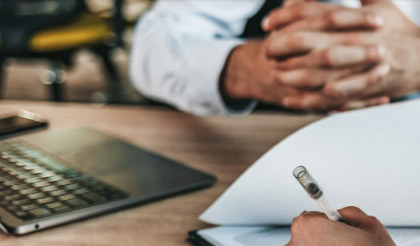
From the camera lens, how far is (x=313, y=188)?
31 centimetres

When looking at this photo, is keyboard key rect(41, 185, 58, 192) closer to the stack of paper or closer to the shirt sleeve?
the stack of paper

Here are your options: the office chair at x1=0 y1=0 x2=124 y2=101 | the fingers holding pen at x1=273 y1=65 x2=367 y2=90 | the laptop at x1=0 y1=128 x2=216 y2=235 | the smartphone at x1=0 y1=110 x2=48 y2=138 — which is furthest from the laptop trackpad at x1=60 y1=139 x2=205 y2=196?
the office chair at x1=0 y1=0 x2=124 y2=101

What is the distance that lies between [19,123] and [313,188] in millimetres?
445

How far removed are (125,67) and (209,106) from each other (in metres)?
2.84

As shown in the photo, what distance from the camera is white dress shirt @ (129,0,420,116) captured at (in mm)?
810

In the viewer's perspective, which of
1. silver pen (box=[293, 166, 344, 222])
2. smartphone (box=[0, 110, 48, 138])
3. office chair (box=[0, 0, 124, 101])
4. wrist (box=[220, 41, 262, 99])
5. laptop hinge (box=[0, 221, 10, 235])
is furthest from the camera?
office chair (box=[0, 0, 124, 101])

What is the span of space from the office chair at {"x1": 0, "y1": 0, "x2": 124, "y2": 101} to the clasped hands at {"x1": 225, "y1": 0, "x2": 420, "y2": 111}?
5.14 ft

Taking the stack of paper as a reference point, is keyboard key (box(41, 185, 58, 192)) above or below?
above

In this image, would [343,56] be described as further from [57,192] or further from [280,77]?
[57,192]

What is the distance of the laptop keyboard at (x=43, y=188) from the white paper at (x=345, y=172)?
0.32ft

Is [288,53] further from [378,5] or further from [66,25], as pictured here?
[66,25]

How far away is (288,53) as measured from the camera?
678mm

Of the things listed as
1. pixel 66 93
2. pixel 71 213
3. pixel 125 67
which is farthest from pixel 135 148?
pixel 125 67

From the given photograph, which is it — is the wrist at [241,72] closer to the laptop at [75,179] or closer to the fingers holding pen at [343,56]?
the fingers holding pen at [343,56]
